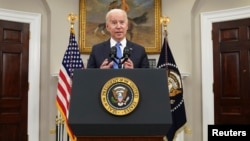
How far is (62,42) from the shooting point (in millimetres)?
5535

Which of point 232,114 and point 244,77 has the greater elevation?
point 244,77

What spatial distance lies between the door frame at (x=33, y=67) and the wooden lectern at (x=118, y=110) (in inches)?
165

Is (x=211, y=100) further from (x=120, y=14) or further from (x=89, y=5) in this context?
(x=120, y=14)

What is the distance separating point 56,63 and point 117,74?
4.22 m

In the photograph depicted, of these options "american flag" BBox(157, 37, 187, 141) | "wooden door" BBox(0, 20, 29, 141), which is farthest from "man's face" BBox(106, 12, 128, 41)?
"wooden door" BBox(0, 20, 29, 141)

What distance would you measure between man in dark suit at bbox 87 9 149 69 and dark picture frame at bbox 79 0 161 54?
357cm

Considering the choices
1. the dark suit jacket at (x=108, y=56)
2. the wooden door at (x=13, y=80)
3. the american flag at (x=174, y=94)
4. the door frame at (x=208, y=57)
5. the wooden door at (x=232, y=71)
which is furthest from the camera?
the door frame at (x=208, y=57)

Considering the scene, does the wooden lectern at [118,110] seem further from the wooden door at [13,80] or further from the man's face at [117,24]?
the wooden door at [13,80]

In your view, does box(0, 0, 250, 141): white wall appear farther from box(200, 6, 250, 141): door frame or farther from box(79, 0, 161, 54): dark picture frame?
box(79, 0, 161, 54): dark picture frame

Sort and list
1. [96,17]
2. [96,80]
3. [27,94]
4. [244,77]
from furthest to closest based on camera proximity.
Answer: [96,17] < [27,94] < [244,77] < [96,80]

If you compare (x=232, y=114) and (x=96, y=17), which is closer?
(x=232, y=114)

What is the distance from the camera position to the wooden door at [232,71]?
4977 millimetres

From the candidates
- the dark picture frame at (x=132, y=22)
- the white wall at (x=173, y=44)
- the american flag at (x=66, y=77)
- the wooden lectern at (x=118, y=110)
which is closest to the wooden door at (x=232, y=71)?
the white wall at (x=173, y=44)

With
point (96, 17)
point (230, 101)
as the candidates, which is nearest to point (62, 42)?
point (96, 17)
